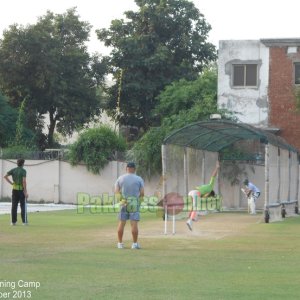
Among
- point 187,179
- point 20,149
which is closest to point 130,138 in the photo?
point 20,149

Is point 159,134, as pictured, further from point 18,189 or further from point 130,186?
point 130,186

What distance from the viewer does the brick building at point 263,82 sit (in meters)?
40.5

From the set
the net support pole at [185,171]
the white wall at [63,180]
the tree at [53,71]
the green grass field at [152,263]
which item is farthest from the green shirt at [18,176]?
the tree at [53,71]

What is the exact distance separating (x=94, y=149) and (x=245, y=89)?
801 cm

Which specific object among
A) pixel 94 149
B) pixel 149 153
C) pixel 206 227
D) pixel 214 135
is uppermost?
pixel 214 135

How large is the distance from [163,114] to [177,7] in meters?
10.7

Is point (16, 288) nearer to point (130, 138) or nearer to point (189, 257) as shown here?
point (189, 257)

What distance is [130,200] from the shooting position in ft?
58.0

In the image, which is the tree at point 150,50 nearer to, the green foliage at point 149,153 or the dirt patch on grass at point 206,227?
the green foliage at point 149,153

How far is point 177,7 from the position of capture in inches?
2292

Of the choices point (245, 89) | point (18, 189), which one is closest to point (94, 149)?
point (245, 89)

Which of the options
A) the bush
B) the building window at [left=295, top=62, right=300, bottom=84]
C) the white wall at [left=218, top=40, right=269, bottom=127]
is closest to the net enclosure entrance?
the white wall at [left=218, top=40, right=269, bottom=127]

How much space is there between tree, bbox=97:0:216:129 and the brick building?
48.5 feet

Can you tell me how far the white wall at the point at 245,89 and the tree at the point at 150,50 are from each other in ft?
48.1
